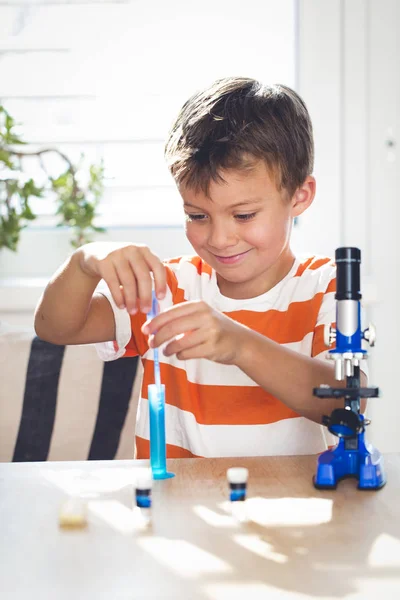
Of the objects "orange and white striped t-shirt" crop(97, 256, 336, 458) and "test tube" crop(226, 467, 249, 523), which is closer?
"test tube" crop(226, 467, 249, 523)

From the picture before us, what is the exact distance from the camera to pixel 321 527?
73 centimetres

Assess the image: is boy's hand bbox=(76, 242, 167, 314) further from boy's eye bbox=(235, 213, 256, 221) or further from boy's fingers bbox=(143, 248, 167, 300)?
boy's eye bbox=(235, 213, 256, 221)

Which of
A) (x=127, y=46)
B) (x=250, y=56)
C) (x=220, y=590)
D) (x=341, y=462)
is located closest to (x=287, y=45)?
(x=250, y=56)

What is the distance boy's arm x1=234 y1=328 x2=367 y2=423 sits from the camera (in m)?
1.03

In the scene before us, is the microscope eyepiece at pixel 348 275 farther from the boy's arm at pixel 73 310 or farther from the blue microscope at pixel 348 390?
the boy's arm at pixel 73 310

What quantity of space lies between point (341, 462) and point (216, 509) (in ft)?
0.55

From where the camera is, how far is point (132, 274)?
95 centimetres

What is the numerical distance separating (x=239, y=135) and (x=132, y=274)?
333 millimetres

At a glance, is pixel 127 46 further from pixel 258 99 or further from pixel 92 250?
Result: pixel 92 250

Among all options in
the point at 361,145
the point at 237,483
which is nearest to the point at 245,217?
the point at 237,483

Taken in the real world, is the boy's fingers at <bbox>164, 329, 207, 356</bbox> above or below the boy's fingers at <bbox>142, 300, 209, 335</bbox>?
below

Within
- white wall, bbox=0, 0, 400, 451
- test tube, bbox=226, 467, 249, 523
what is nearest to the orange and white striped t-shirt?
test tube, bbox=226, 467, 249, 523

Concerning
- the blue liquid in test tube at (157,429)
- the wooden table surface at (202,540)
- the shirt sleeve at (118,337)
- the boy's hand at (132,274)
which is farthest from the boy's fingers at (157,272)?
the shirt sleeve at (118,337)

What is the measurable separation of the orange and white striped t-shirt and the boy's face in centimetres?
8
